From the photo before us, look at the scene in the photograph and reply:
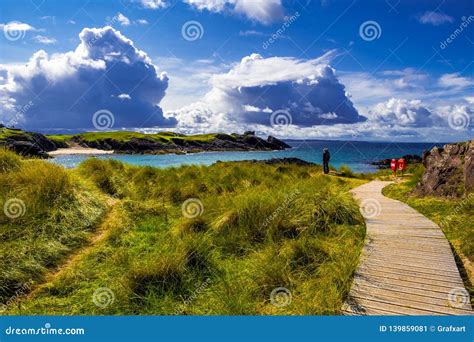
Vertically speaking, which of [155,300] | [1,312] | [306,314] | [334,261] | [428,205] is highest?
[428,205]

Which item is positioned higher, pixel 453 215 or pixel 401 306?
pixel 453 215

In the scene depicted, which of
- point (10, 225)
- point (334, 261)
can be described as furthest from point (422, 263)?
point (10, 225)

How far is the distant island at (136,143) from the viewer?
249ft

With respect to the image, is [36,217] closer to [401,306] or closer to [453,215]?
[401,306]

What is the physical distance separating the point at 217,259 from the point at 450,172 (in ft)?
31.3

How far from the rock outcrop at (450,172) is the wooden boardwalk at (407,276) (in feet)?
11.7

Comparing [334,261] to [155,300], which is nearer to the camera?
[155,300]

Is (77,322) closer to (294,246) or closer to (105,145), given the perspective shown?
(294,246)

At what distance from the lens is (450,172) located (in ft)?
39.5

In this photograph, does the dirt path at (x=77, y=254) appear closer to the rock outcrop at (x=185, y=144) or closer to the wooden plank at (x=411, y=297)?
the wooden plank at (x=411, y=297)

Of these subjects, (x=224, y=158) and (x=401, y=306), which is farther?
(x=224, y=158)

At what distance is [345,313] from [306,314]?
1.94ft

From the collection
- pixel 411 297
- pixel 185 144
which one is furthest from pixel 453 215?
pixel 185 144

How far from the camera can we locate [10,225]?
791cm
